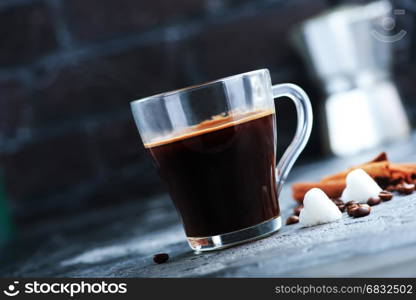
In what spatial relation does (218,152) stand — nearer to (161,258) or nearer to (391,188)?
(161,258)

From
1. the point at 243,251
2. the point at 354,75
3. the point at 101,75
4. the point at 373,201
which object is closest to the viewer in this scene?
the point at 243,251

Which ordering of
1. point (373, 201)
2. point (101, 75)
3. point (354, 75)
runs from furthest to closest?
point (101, 75)
point (354, 75)
point (373, 201)

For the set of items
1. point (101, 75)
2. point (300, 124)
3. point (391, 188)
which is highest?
point (101, 75)

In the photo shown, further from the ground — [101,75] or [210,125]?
[101,75]

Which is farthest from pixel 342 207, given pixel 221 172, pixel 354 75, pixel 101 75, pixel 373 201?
pixel 101 75

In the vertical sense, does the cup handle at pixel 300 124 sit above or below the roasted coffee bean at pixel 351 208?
above

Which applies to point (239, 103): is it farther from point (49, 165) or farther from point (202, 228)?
point (49, 165)

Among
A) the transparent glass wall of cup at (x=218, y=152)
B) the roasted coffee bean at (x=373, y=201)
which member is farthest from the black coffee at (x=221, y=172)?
the roasted coffee bean at (x=373, y=201)

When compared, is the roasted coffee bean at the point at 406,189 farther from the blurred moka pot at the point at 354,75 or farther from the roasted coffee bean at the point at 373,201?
the blurred moka pot at the point at 354,75
